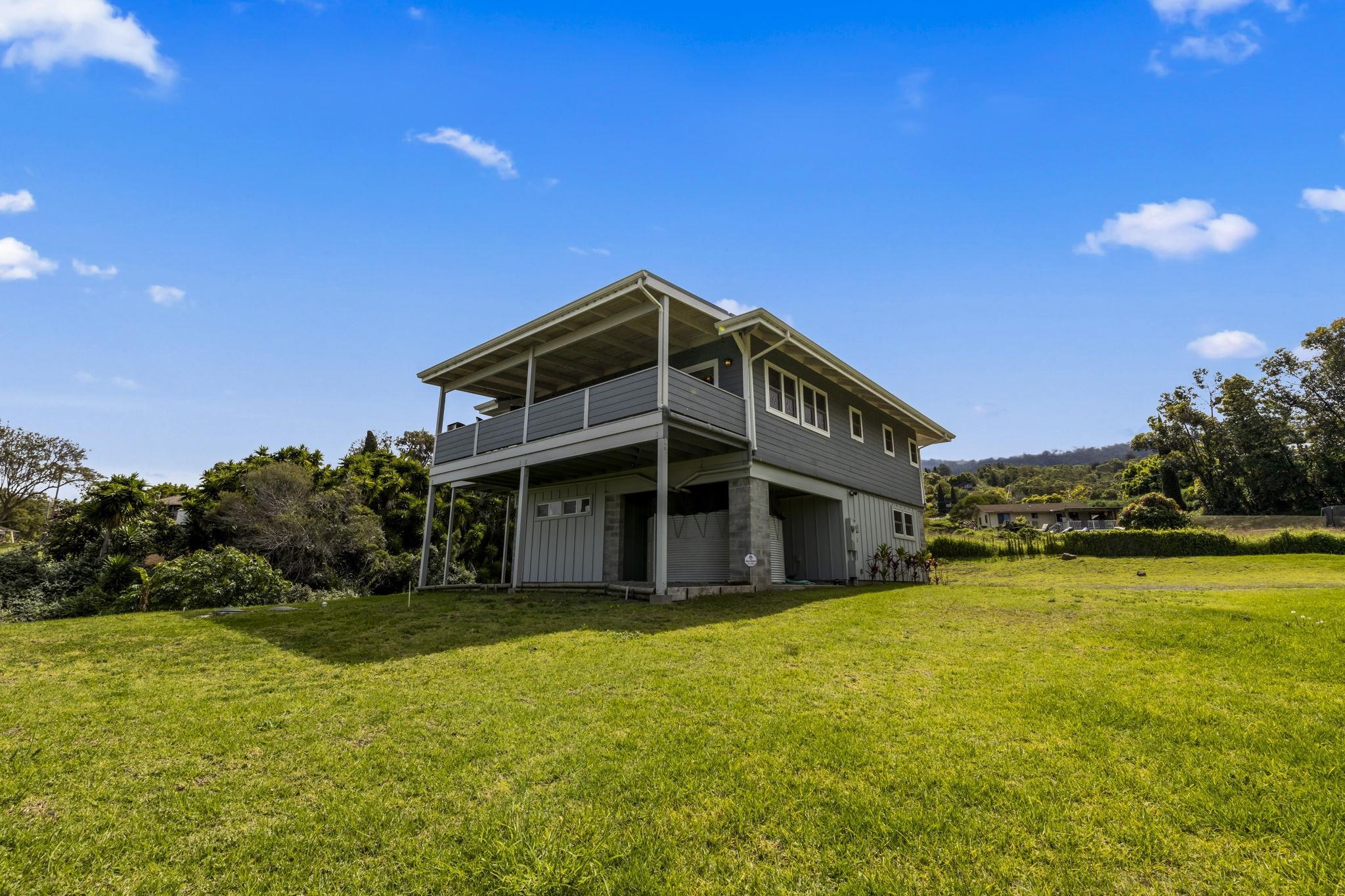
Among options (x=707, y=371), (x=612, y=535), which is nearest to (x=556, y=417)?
(x=612, y=535)

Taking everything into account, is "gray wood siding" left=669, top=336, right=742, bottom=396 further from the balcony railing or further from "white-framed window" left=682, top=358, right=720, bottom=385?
the balcony railing

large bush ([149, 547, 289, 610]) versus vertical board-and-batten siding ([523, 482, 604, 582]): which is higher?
vertical board-and-batten siding ([523, 482, 604, 582])

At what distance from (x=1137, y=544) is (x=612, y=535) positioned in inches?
857

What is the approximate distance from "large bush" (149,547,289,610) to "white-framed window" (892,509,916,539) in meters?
17.6

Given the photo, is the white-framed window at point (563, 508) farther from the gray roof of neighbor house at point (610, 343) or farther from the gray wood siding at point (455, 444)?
the gray roof of neighbor house at point (610, 343)

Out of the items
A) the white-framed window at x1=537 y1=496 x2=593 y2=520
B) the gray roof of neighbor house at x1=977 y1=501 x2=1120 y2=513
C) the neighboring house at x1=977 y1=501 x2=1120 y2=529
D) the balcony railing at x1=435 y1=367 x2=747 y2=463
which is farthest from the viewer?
the gray roof of neighbor house at x1=977 y1=501 x2=1120 y2=513

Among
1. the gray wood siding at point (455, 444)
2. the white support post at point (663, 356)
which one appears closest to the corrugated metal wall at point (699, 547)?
the white support post at point (663, 356)

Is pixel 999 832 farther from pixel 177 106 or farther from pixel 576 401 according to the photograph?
pixel 177 106

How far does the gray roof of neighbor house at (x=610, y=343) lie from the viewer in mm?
12008

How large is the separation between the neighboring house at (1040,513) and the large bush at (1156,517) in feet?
83.3

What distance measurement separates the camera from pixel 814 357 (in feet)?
47.2

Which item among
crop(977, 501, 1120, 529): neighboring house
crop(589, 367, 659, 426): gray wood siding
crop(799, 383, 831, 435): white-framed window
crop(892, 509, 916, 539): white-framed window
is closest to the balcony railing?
crop(589, 367, 659, 426): gray wood siding

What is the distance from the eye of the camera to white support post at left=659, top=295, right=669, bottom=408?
35.6ft

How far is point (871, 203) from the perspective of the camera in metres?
11.4
